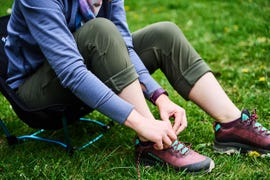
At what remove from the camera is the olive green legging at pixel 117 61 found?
1.85 m

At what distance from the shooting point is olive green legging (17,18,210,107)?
1850mm

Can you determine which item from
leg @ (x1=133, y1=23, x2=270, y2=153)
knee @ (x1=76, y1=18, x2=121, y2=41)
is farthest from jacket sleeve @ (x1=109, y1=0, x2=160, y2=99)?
knee @ (x1=76, y1=18, x2=121, y2=41)

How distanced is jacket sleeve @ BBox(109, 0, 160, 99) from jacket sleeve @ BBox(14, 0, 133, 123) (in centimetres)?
31

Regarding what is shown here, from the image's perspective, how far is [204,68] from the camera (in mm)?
2035

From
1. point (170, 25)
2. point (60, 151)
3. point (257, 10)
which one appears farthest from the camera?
point (257, 10)

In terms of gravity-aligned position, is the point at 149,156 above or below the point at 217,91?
below

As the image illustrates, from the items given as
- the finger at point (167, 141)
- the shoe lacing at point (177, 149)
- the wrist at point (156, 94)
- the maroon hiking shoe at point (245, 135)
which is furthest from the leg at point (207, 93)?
the finger at point (167, 141)

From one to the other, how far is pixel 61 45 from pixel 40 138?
2.60 feet

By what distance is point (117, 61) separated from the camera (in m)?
1.84

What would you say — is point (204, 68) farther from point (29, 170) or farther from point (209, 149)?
point (29, 170)

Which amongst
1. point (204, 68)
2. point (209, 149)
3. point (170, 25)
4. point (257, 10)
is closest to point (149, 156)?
point (209, 149)

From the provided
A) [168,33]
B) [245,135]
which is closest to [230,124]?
[245,135]

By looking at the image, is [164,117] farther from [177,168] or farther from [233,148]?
[233,148]

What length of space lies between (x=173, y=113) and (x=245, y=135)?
377 millimetres
